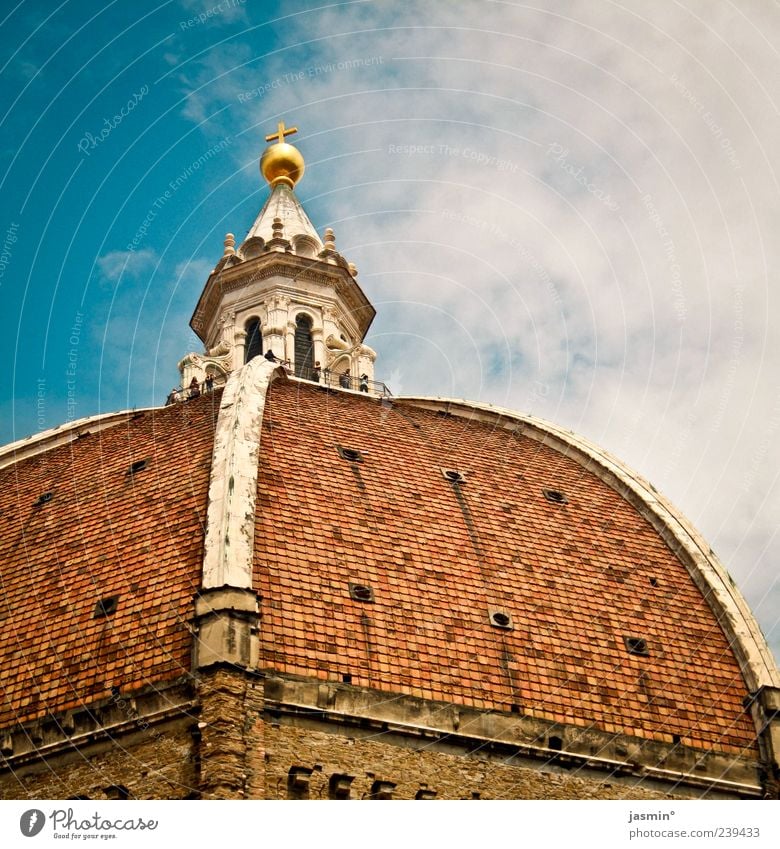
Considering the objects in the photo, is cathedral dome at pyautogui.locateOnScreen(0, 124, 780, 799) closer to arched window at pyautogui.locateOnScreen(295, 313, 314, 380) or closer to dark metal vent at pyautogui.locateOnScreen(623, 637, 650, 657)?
dark metal vent at pyautogui.locateOnScreen(623, 637, 650, 657)

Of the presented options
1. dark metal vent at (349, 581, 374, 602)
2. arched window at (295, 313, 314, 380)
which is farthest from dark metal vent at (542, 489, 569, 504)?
arched window at (295, 313, 314, 380)

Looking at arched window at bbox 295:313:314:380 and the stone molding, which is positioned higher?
arched window at bbox 295:313:314:380

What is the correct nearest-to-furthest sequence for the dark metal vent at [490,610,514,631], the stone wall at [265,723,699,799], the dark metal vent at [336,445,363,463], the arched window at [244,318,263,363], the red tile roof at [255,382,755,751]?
1. the stone wall at [265,723,699,799]
2. the red tile roof at [255,382,755,751]
3. the dark metal vent at [490,610,514,631]
4. the dark metal vent at [336,445,363,463]
5. the arched window at [244,318,263,363]

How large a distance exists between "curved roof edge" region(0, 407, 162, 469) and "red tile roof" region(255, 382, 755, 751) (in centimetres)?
434

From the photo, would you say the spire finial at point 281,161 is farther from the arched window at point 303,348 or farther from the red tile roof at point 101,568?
the red tile roof at point 101,568

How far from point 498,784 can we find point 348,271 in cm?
1881

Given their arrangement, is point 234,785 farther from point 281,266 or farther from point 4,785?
point 281,266

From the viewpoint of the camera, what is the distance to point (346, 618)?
24641 millimetres

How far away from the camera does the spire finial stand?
4228 cm

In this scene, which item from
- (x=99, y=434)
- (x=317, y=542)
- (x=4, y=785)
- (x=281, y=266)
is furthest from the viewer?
(x=281, y=266)

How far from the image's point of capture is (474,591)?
2633 centimetres

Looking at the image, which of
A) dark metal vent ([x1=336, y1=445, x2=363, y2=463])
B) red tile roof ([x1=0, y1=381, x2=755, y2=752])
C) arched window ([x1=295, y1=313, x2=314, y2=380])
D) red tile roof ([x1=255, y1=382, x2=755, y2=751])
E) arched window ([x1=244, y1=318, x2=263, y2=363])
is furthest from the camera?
arched window ([x1=244, y1=318, x2=263, y2=363])

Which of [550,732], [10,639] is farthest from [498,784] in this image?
[10,639]

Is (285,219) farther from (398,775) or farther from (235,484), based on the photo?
(398,775)
